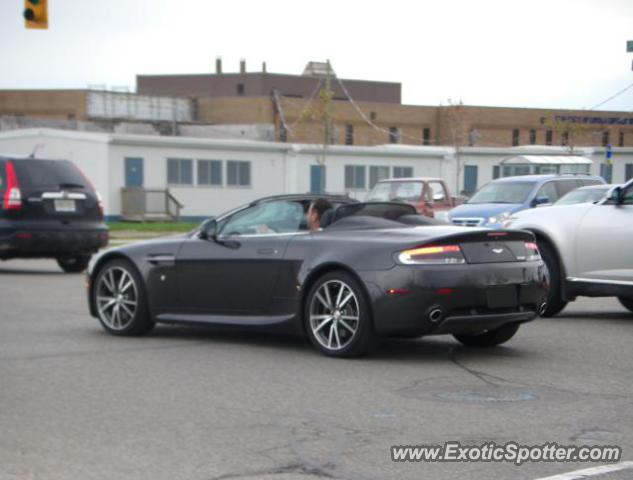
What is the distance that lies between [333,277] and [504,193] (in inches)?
544

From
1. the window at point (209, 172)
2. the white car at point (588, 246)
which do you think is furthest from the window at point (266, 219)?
the window at point (209, 172)

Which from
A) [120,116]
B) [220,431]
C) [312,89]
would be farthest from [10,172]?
[312,89]

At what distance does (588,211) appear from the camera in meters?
11.0

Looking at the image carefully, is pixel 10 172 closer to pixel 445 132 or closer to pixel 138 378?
pixel 138 378

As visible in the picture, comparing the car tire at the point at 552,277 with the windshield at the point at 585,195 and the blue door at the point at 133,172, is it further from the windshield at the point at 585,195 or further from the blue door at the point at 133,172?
the blue door at the point at 133,172

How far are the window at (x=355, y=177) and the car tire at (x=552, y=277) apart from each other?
111 ft

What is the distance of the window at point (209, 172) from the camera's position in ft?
139

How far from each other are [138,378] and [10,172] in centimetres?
992

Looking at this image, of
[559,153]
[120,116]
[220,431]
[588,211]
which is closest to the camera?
[220,431]

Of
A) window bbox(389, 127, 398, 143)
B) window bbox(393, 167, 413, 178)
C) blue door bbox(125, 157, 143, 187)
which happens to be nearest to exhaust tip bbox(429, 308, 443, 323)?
blue door bbox(125, 157, 143, 187)

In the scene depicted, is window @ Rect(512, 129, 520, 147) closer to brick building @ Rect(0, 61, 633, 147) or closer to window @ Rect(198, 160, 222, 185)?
brick building @ Rect(0, 61, 633, 147)

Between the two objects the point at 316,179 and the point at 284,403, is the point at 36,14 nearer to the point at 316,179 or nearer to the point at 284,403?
the point at 284,403

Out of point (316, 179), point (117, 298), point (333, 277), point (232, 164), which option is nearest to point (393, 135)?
point (316, 179)

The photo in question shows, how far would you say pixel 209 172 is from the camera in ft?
A: 140
